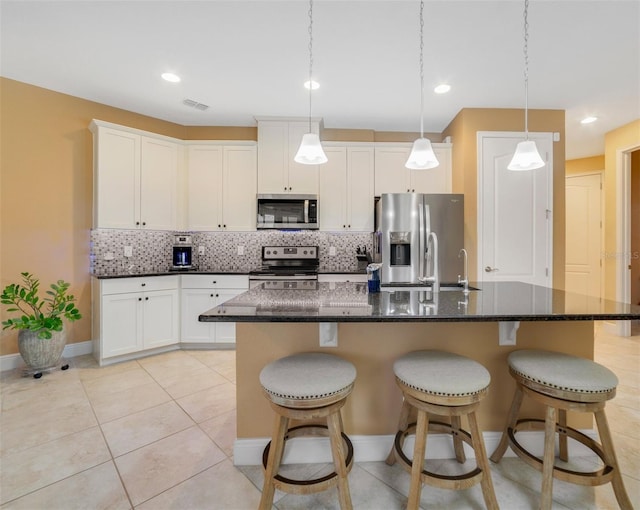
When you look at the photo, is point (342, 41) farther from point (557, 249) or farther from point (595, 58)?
point (557, 249)

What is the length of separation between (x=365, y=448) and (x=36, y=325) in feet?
9.89

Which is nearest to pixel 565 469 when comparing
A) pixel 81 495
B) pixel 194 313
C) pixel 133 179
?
pixel 81 495

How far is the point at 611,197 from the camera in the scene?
405cm

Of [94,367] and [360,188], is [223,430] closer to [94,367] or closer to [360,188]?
[94,367]

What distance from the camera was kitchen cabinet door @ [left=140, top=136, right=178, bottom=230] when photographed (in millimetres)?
3404

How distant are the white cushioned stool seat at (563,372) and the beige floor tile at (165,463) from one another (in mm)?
1694

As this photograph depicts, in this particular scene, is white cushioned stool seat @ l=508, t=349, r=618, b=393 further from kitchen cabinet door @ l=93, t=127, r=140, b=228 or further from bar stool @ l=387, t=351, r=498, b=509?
kitchen cabinet door @ l=93, t=127, r=140, b=228

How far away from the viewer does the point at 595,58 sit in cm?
251

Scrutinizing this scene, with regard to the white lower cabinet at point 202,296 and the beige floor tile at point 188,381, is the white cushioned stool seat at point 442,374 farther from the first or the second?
Answer: the white lower cabinet at point 202,296

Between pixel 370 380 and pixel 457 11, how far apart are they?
251 centimetres

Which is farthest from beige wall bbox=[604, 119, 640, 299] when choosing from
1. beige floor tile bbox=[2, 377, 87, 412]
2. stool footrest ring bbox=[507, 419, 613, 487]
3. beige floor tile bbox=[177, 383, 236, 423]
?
beige floor tile bbox=[2, 377, 87, 412]

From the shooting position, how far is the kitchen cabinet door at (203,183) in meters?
3.74

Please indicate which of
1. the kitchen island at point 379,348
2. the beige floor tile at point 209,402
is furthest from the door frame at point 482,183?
the beige floor tile at point 209,402

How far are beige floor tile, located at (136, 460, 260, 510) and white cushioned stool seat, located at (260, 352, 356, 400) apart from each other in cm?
66
